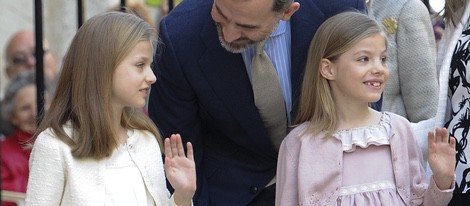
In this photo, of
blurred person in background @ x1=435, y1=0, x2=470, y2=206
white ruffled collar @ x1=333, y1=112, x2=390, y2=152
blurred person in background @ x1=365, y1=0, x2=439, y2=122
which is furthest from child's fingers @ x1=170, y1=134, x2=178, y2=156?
blurred person in background @ x1=365, y1=0, x2=439, y2=122

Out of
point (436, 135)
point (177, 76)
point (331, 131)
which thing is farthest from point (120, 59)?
point (436, 135)

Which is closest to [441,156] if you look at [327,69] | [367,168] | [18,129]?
[367,168]

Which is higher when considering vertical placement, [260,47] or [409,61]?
[260,47]

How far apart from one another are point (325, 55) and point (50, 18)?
4888 mm

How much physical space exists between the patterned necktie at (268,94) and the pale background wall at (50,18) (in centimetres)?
393

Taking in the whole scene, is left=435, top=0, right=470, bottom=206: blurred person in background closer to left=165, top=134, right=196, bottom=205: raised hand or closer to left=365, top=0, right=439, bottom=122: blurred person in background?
left=365, top=0, right=439, bottom=122: blurred person in background

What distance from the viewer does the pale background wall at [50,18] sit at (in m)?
8.79

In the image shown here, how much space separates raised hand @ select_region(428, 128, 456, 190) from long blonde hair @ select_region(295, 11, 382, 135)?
351 millimetres

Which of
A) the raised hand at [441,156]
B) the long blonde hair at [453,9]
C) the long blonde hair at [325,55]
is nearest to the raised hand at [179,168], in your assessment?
the long blonde hair at [325,55]

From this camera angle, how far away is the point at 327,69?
4609mm

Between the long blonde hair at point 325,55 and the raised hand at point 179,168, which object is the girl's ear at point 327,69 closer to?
the long blonde hair at point 325,55

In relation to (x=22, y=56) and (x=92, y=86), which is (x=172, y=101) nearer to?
(x=92, y=86)

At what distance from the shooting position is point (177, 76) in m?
4.77

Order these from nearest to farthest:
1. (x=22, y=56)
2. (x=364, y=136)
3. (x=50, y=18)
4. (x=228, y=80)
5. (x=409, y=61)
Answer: (x=364, y=136) < (x=228, y=80) < (x=409, y=61) < (x=22, y=56) < (x=50, y=18)
